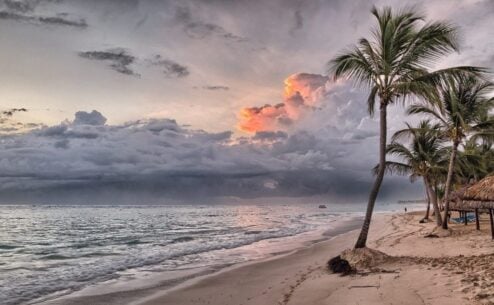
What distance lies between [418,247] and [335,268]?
23.5 ft

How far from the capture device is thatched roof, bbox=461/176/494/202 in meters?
18.8

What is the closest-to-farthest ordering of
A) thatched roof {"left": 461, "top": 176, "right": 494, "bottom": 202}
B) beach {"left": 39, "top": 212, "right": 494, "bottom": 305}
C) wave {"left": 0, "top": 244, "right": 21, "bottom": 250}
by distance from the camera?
beach {"left": 39, "top": 212, "right": 494, "bottom": 305} < thatched roof {"left": 461, "top": 176, "right": 494, "bottom": 202} < wave {"left": 0, "top": 244, "right": 21, "bottom": 250}

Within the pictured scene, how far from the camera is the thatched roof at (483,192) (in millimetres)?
18816

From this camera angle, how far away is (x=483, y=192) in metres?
19.3

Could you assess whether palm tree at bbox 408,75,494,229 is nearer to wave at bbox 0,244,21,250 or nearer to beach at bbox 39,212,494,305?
beach at bbox 39,212,494,305

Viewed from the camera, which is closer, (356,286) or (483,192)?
(356,286)

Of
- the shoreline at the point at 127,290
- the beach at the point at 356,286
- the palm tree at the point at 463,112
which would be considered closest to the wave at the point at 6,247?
the shoreline at the point at 127,290

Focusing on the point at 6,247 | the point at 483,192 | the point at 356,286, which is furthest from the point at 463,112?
the point at 6,247

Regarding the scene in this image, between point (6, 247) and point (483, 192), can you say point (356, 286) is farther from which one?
point (6, 247)

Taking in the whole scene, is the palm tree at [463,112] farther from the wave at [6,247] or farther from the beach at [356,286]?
the wave at [6,247]

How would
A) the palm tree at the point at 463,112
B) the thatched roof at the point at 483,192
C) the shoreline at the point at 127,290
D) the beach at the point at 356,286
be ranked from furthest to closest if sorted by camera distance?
1. the palm tree at the point at 463,112
2. the thatched roof at the point at 483,192
3. the shoreline at the point at 127,290
4. the beach at the point at 356,286

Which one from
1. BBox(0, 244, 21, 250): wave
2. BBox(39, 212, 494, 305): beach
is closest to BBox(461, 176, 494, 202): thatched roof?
BBox(39, 212, 494, 305): beach

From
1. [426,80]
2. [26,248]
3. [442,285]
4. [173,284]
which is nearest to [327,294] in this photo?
[442,285]

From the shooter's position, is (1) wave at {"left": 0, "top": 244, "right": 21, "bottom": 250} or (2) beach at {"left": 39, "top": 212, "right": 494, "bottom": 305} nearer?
(2) beach at {"left": 39, "top": 212, "right": 494, "bottom": 305}
